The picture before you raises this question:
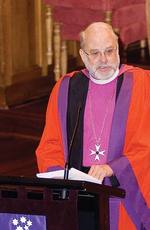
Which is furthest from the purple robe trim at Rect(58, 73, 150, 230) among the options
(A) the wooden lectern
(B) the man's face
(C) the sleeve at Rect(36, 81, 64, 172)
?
(A) the wooden lectern

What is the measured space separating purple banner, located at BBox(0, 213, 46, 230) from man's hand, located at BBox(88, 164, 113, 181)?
542mm

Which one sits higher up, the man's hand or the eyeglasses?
the eyeglasses

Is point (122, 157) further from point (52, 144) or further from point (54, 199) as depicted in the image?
point (54, 199)

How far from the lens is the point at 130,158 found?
130 inches

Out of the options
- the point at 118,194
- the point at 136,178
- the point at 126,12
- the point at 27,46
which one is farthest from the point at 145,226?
the point at 27,46

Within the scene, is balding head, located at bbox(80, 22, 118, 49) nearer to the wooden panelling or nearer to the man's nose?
the man's nose

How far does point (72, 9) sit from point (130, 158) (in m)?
3.83

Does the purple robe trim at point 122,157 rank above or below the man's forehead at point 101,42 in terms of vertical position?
below

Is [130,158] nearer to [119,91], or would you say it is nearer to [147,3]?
[119,91]

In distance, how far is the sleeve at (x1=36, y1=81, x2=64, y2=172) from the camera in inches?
136

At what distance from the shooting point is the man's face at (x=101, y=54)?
324 centimetres

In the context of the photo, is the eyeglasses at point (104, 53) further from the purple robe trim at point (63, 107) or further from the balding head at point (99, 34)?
the purple robe trim at point (63, 107)

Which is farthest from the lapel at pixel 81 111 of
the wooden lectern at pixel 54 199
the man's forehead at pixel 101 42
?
the wooden lectern at pixel 54 199

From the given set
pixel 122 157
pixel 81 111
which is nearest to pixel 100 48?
pixel 81 111
